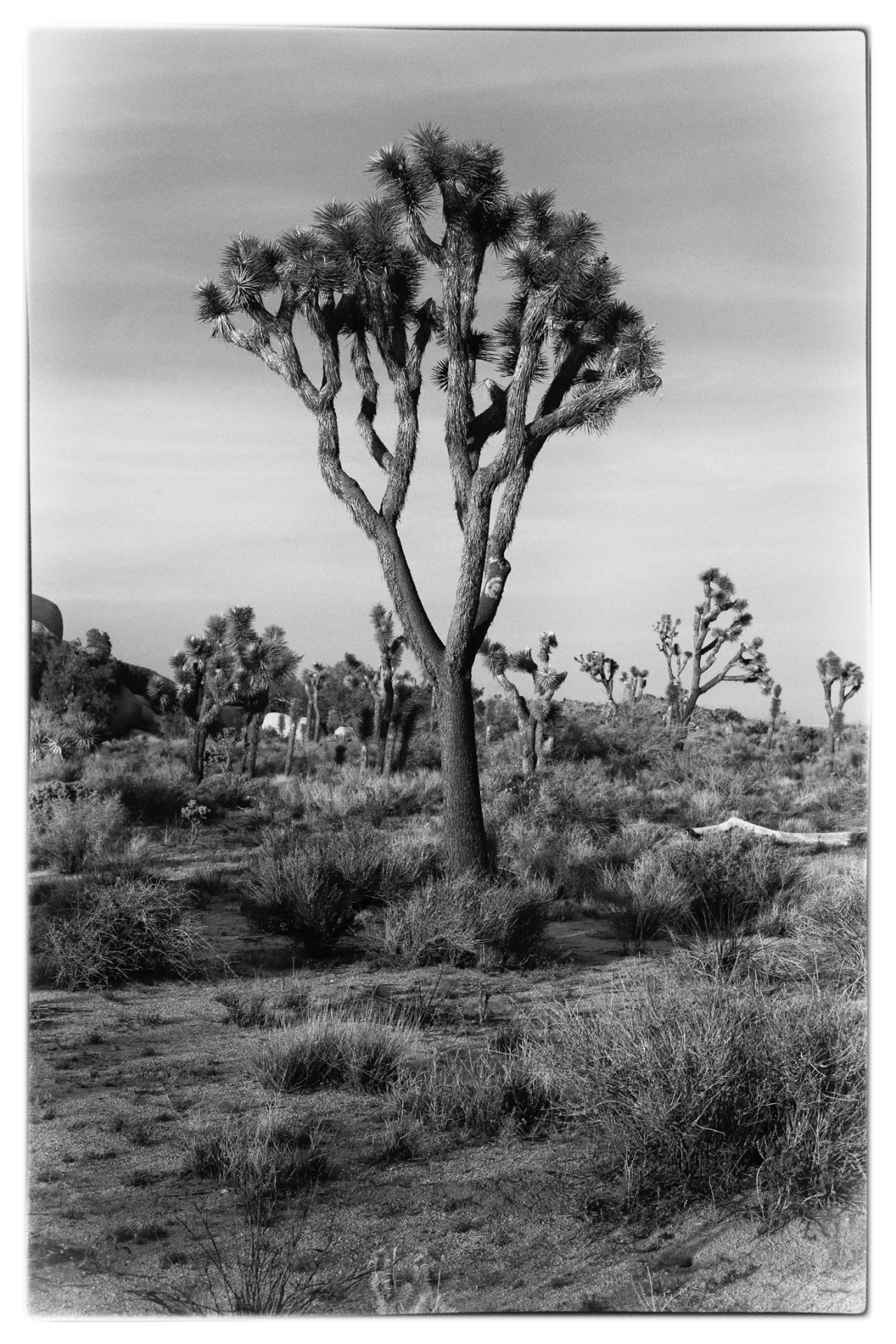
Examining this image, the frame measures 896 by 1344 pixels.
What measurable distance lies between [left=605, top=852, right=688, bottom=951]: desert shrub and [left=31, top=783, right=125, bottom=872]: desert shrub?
5.32 metres

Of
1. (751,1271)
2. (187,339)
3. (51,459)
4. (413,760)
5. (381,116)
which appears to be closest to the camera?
(751,1271)

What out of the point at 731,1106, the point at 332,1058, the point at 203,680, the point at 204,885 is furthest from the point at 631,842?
the point at 203,680

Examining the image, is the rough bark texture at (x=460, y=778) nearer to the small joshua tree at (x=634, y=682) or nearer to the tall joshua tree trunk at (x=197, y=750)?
the tall joshua tree trunk at (x=197, y=750)

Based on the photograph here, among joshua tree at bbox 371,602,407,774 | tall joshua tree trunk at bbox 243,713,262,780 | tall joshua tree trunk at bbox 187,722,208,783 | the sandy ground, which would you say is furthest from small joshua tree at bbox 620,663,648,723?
the sandy ground

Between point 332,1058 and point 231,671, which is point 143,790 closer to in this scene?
point 231,671

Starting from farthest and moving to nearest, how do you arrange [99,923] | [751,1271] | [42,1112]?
[99,923]
[42,1112]
[751,1271]

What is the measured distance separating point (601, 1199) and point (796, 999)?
6.14 ft

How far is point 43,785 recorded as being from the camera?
1570 centimetres

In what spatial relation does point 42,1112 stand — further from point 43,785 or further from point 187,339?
point 43,785

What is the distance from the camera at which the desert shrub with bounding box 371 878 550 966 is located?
30.1 feet

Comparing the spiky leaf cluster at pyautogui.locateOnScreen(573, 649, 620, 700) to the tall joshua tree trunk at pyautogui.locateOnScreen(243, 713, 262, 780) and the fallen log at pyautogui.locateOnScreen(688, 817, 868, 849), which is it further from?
the fallen log at pyautogui.locateOnScreen(688, 817, 868, 849)

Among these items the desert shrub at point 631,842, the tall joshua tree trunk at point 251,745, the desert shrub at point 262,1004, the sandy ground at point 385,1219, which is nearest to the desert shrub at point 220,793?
the tall joshua tree trunk at point 251,745

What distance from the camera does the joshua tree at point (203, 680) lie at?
25781mm

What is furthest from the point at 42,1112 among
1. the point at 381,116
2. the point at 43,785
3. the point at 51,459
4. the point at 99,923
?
the point at 43,785
